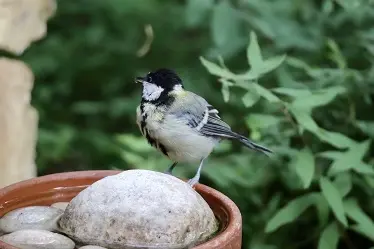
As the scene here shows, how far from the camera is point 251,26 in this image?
11.7 feet

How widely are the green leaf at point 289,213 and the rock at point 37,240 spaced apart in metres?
1.00

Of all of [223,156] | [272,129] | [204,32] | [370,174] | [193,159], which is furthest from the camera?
[204,32]

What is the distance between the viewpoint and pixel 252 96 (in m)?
2.46

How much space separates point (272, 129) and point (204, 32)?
1909 mm

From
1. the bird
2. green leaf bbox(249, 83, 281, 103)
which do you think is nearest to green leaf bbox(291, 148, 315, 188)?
green leaf bbox(249, 83, 281, 103)

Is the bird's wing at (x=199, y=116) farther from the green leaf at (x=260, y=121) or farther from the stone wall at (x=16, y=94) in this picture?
the stone wall at (x=16, y=94)

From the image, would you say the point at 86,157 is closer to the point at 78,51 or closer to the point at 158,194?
the point at 78,51

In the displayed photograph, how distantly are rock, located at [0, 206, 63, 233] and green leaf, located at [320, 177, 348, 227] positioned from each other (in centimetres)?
100

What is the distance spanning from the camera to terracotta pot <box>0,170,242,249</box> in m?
1.84

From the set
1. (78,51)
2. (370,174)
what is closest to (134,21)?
(78,51)

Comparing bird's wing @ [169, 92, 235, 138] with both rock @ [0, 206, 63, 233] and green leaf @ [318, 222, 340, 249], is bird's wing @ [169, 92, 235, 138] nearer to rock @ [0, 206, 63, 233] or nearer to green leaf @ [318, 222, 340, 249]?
rock @ [0, 206, 63, 233]

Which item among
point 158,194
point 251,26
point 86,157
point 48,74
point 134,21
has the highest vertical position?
point 158,194

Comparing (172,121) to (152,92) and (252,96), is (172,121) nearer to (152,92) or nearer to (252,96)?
(152,92)

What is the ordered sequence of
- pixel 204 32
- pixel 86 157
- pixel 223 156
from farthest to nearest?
pixel 204 32
pixel 86 157
pixel 223 156
